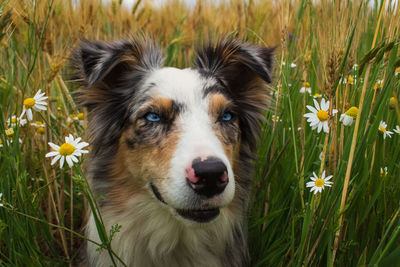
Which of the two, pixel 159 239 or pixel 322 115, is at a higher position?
pixel 322 115

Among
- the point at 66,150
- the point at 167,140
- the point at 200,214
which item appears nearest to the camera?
the point at 66,150

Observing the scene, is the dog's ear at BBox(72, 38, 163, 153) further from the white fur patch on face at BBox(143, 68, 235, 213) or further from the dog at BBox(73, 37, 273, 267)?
the white fur patch on face at BBox(143, 68, 235, 213)

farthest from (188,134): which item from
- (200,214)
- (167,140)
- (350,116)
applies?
(350,116)

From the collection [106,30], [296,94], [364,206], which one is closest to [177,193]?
[364,206]

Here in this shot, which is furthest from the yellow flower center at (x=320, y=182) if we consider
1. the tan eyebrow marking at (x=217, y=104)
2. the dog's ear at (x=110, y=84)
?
the dog's ear at (x=110, y=84)

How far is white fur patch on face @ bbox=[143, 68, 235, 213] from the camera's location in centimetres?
202

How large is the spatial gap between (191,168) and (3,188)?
1192 mm

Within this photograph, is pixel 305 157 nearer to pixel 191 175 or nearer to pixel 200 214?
pixel 200 214

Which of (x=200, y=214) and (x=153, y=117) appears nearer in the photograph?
(x=200, y=214)

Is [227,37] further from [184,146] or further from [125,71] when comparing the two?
[184,146]

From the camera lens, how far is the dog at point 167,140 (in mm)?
2224

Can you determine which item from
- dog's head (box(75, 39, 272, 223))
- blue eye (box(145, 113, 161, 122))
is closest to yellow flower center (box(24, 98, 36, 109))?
dog's head (box(75, 39, 272, 223))

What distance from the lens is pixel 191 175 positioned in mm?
1939

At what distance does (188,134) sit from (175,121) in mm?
181
